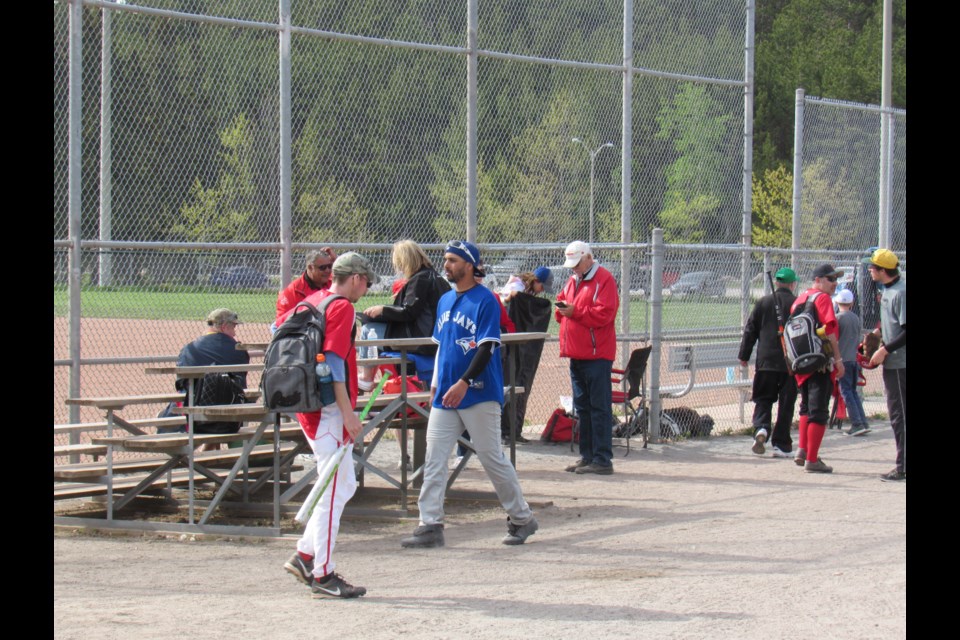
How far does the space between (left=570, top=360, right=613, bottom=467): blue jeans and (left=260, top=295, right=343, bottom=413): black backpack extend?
15.1 ft

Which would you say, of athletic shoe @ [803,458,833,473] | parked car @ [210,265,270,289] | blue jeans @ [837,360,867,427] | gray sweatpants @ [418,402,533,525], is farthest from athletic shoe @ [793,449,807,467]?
parked car @ [210,265,270,289]

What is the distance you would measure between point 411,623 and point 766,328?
7.15 m

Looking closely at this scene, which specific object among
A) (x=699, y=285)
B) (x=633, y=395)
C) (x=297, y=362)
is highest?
(x=699, y=285)

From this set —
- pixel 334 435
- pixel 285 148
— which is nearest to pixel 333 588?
pixel 334 435

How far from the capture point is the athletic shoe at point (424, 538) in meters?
7.55

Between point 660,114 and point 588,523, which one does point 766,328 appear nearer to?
point 660,114

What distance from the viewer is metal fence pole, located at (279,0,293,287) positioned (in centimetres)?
997

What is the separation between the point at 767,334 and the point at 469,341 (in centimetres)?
554

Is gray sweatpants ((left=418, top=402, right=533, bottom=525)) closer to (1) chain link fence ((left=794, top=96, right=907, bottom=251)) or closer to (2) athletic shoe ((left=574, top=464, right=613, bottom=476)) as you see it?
(2) athletic shoe ((left=574, top=464, right=613, bottom=476))

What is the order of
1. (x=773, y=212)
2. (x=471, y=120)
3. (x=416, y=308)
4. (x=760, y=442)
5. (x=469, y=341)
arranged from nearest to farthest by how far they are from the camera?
(x=469, y=341) → (x=416, y=308) → (x=471, y=120) → (x=760, y=442) → (x=773, y=212)

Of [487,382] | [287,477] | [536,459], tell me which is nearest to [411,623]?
[487,382]

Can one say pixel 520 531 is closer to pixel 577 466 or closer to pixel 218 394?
pixel 218 394

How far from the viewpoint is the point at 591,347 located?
10672mm

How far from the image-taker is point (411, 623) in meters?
5.76
